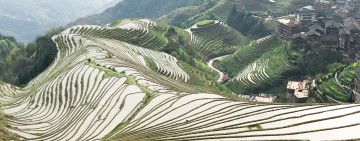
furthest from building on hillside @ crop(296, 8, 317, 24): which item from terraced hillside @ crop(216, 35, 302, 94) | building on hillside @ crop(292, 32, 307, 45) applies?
building on hillside @ crop(292, 32, 307, 45)

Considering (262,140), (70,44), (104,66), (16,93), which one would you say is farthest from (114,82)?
(70,44)

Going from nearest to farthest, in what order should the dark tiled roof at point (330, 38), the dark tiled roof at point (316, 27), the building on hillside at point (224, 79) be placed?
the dark tiled roof at point (330, 38) → the dark tiled roof at point (316, 27) → the building on hillside at point (224, 79)

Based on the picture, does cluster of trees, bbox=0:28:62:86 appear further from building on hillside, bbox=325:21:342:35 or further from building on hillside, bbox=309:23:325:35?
building on hillside, bbox=325:21:342:35

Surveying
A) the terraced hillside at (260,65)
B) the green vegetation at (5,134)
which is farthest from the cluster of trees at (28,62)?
the green vegetation at (5,134)

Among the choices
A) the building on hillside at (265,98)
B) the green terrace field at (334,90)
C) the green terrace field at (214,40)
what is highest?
the green terrace field at (214,40)

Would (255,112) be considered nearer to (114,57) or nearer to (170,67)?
(114,57)

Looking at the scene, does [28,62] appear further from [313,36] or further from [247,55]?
[313,36]

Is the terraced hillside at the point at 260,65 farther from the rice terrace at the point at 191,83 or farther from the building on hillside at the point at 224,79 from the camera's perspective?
the building on hillside at the point at 224,79
